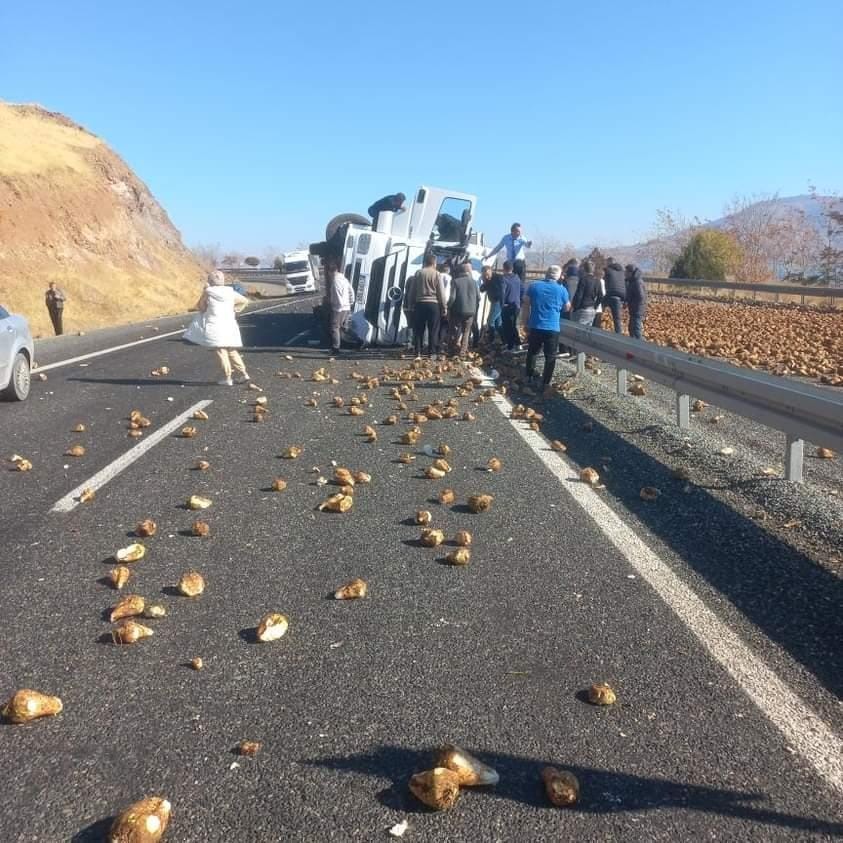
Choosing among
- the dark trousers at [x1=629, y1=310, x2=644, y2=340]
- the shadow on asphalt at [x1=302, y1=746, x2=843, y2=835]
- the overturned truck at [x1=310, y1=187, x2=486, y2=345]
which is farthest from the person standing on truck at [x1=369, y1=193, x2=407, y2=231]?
the shadow on asphalt at [x1=302, y1=746, x2=843, y2=835]

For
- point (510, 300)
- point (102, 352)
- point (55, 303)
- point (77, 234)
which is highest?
point (77, 234)

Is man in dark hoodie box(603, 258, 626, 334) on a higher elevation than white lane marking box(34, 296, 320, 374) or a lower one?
higher

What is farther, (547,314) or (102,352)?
(102,352)

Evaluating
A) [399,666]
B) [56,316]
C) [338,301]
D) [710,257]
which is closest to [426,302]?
[338,301]

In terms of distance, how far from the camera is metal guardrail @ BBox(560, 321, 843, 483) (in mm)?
5301

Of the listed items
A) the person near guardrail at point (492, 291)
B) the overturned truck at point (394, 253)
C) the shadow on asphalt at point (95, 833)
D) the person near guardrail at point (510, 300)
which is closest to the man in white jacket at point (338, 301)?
the overturned truck at point (394, 253)

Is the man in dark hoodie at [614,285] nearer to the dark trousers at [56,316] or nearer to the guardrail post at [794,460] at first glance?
the guardrail post at [794,460]

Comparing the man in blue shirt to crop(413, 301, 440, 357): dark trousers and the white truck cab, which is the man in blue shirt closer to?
crop(413, 301, 440, 357): dark trousers

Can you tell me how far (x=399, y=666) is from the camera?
3453 millimetres

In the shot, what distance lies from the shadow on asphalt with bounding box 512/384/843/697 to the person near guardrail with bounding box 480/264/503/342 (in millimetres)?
8573

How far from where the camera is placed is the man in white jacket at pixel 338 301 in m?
14.5

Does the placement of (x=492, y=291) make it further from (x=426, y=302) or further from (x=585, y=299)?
(x=426, y=302)

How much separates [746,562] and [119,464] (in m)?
5.04

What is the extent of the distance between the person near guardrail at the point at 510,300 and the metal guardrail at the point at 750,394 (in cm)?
476
